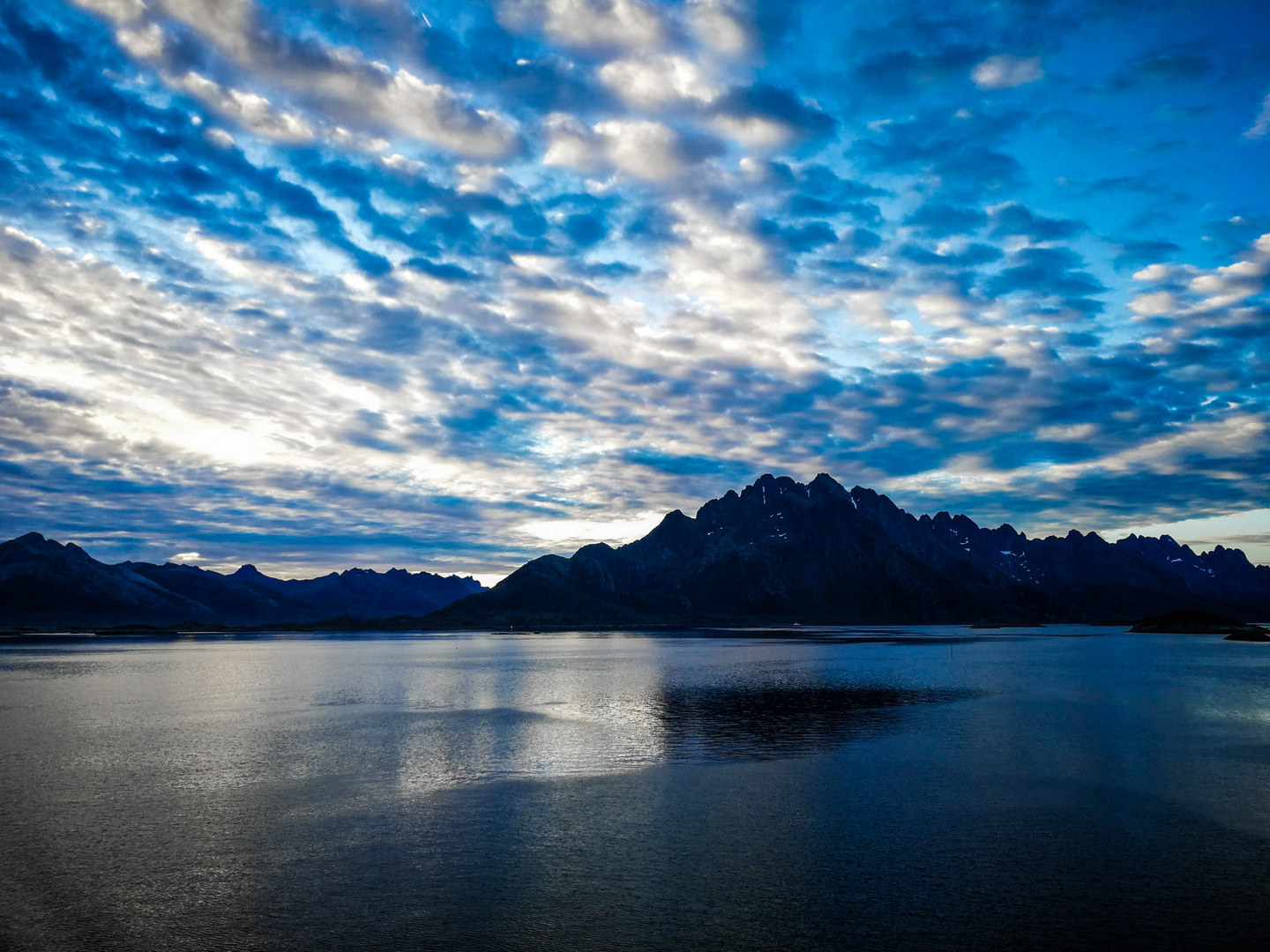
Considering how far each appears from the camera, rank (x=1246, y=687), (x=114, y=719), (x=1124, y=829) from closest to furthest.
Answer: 1. (x=1124, y=829)
2. (x=114, y=719)
3. (x=1246, y=687)

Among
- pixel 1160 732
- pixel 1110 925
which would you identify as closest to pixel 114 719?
pixel 1110 925

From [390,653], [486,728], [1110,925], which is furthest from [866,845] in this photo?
[390,653]

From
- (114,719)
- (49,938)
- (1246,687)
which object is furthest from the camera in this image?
(1246,687)

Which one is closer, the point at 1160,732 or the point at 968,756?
the point at 968,756

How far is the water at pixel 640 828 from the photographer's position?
2189cm

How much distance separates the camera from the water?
21.9 meters

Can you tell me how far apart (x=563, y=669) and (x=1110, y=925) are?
110 m

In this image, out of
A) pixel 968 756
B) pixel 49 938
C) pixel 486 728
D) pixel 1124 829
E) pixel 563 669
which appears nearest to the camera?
pixel 49 938

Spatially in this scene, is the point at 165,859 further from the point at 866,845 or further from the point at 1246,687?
the point at 1246,687

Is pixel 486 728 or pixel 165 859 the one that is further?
pixel 486 728

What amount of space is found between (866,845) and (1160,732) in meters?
39.6

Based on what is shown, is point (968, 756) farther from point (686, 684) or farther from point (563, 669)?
point (563, 669)

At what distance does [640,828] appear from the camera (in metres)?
31.4

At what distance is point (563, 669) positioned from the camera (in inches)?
5015
